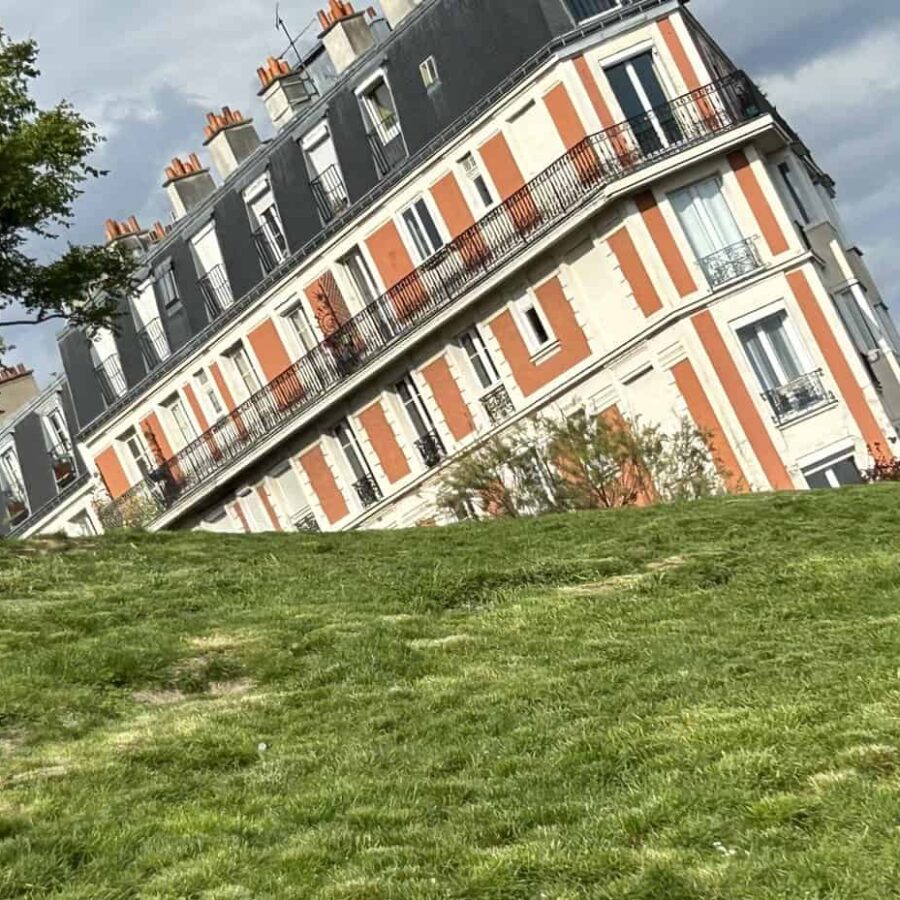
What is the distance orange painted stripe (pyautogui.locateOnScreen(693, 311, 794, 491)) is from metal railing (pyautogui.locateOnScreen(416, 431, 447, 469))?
7.80 meters

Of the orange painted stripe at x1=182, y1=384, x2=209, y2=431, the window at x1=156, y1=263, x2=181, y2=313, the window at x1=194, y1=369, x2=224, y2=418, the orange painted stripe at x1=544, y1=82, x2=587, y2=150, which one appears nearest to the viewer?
the orange painted stripe at x1=544, y1=82, x2=587, y2=150

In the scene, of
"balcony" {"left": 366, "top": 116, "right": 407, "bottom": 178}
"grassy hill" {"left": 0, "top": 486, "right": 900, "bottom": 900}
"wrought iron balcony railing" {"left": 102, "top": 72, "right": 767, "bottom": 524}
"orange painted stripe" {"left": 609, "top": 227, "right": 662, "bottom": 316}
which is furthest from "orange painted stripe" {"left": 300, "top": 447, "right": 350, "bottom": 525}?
"grassy hill" {"left": 0, "top": 486, "right": 900, "bottom": 900}

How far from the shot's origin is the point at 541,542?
18.2 meters

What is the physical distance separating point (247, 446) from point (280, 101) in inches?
395

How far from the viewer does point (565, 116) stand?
111 ft

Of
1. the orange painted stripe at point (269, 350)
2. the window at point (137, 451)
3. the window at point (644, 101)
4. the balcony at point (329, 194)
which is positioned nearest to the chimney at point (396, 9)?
the balcony at point (329, 194)

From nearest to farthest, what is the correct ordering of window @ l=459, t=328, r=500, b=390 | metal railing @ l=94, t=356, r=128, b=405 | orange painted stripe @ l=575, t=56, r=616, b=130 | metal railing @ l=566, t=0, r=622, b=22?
orange painted stripe @ l=575, t=56, r=616, b=130 → metal railing @ l=566, t=0, r=622, b=22 → window @ l=459, t=328, r=500, b=390 → metal railing @ l=94, t=356, r=128, b=405

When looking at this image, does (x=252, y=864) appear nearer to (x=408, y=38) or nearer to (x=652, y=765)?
(x=652, y=765)

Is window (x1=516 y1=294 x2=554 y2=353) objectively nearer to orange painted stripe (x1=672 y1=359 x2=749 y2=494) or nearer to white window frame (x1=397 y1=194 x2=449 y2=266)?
white window frame (x1=397 y1=194 x2=449 y2=266)

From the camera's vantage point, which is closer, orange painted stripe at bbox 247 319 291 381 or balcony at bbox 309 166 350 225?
balcony at bbox 309 166 350 225

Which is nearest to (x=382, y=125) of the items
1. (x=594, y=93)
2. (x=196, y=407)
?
(x=594, y=93)

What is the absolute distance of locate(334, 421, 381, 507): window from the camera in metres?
39.1

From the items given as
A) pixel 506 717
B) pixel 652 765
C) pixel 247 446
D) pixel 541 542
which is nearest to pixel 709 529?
pixel 541 542

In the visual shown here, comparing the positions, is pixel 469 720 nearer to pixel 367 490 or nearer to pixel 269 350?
pixel 367 490
